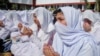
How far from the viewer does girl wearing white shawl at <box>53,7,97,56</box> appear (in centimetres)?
306

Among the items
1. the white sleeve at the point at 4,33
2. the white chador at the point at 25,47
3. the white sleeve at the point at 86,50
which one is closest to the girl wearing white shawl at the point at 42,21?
the white chador at the point at 25,47

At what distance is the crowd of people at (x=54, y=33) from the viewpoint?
315 cm

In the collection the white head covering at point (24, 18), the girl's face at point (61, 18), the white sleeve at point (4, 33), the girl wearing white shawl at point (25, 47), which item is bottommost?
the white sleeve at point (4, 33)

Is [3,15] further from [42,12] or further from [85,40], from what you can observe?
[85,40]

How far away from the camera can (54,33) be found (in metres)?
3.42

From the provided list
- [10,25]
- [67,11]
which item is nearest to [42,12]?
[10,25]

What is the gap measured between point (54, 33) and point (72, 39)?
32cm

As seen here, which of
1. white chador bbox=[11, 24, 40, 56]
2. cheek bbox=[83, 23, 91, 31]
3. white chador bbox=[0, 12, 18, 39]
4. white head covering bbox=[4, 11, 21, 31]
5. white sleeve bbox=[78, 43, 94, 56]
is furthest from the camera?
white head covering bbox=[4, 11, 21, 31]

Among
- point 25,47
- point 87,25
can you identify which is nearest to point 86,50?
point 87,25

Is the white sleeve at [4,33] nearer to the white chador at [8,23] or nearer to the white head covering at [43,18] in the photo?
the white chador at [8,23]

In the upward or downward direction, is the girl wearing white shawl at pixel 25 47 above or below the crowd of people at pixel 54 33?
below

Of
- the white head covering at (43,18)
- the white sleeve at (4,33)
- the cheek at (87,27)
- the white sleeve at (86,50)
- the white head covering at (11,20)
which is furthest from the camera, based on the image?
the white head covering at (11,20)

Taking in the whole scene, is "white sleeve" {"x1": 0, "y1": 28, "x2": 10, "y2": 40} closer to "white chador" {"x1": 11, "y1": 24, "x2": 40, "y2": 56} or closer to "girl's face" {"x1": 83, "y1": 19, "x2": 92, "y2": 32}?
"white chador" {"x1": 11, "y1": 24, "x2": 40, "y2": 56}

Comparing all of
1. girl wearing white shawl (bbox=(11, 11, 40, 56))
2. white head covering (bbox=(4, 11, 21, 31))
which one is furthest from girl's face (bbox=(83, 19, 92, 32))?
white head covering (bbox=(4, 11, 21, 31))
